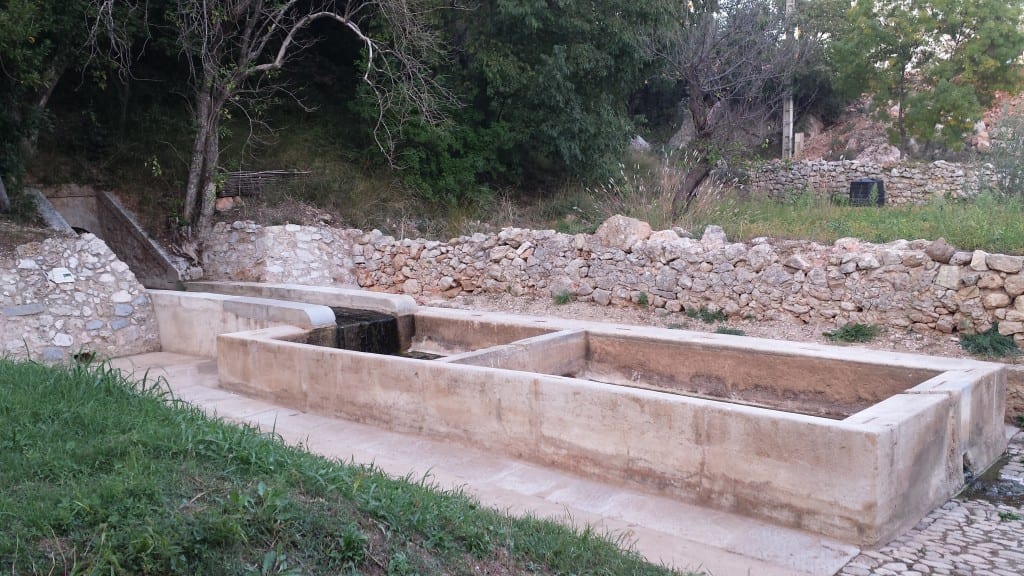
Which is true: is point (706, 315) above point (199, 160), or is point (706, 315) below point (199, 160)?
below

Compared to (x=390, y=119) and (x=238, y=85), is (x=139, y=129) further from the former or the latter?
(x=390, y=119)

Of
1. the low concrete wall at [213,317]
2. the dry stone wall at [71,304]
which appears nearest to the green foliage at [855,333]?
the low concrete wall at [213,317]

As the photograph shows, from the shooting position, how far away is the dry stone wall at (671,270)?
279 inches

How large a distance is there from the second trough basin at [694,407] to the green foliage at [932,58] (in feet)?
59.6

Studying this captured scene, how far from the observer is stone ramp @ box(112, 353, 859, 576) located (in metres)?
3.59

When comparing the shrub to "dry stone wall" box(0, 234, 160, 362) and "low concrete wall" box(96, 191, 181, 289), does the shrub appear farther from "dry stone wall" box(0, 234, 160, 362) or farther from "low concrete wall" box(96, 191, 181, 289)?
"low concrete wall" box(96, 191, 181, 289)

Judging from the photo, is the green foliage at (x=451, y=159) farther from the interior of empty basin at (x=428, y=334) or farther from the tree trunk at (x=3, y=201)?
Result: the interior of empty basin at (x=428, y=334)

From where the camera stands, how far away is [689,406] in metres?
4.22

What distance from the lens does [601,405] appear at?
4578 mm

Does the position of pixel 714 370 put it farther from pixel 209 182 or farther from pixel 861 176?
pixel 861 176

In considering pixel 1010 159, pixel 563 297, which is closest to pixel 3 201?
pixel 563 297

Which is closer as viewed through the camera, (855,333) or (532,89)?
(855,333)

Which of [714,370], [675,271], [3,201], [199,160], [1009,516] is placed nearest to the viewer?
[1009,516]

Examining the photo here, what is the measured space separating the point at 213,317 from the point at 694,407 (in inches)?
229
